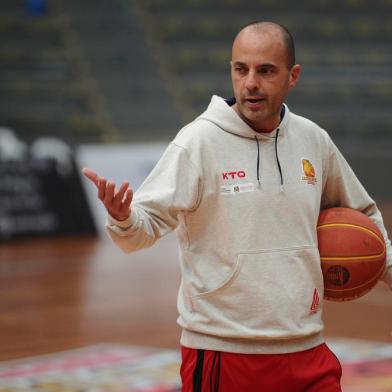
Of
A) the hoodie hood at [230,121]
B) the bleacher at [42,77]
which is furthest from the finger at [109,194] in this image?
the bleacher at [42,77]

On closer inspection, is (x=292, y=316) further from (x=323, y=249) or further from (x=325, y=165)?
(x=325, y=165)

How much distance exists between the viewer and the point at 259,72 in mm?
3037

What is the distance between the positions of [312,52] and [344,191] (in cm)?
1612

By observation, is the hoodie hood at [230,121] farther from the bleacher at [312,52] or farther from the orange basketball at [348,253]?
the bleacher at [312,52]

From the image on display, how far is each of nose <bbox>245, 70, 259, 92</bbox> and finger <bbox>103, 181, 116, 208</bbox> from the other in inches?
20.6

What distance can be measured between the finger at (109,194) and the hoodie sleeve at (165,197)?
0.14 metres

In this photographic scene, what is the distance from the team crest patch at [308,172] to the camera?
3.19 m

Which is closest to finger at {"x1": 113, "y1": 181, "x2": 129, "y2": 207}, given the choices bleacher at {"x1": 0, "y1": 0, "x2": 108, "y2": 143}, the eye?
the eye

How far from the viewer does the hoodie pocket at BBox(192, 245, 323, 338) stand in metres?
3.01

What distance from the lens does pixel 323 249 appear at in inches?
129

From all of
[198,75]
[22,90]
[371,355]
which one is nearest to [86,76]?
[22,90]

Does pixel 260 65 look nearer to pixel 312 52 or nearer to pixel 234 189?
pixel 234 189

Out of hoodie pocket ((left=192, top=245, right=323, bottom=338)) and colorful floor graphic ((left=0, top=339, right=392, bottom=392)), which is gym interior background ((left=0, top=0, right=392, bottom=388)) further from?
hoodie pocket ((left=192, top=245, right=323, bottom=338))

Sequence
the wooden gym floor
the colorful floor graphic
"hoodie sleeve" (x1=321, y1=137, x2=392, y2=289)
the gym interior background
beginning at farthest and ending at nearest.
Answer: the gym interior background → the wooden gym floor → the colorful floor graphic → "hoodie sleeve" (x1=321, y1=137, x2=392, y2=289)
